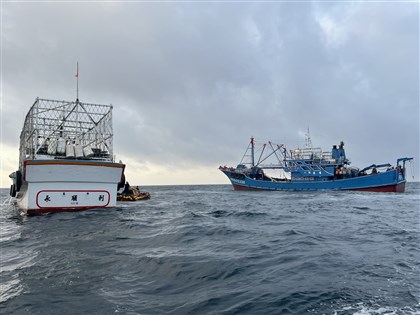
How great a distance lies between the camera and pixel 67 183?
21.4 metres

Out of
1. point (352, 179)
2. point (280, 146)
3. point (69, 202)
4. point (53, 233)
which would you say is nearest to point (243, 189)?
point (280, 146)

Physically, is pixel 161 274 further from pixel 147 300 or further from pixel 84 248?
pixel 84 248

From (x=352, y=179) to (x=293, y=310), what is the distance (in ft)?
200

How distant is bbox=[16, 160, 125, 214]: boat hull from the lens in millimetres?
20281

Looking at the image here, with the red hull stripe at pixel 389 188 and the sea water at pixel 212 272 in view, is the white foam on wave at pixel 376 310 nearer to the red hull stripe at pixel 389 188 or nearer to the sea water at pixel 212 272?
the sea water at pixel 212 272

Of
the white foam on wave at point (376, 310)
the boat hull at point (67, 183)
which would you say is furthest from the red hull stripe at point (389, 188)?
the white foam on wave at point (376, 310)

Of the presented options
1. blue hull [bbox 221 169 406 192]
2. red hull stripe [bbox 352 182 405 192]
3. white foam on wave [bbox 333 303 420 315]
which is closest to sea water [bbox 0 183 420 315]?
white foam on wave [bbox 333 303 420 315]

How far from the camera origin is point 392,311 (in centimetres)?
539

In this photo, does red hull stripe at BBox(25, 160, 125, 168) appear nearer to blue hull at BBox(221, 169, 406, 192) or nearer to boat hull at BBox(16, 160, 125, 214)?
boat hull at BBox(16, 160, 125, 214)

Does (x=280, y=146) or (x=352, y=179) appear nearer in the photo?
(x=352, y=179)

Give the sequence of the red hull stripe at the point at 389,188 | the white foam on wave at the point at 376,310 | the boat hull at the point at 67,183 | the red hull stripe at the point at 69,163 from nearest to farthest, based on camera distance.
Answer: the white foam on wave at the point at 376,310
the red hull stripe at the point at 69,163
the boat hull at the point at 67,183
the red hull stripe at the point at 389,188

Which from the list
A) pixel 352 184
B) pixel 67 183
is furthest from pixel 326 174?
pixel 67 183

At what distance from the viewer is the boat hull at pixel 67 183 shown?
66.5 feet

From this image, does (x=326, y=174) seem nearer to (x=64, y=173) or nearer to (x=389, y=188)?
(x=389, y=188)
